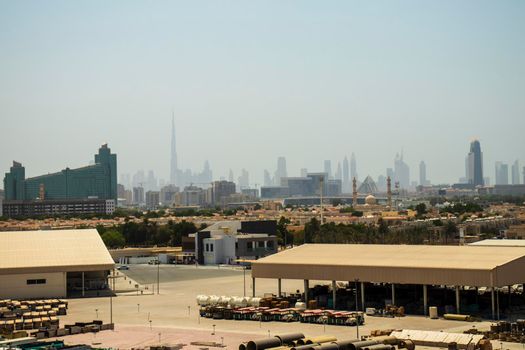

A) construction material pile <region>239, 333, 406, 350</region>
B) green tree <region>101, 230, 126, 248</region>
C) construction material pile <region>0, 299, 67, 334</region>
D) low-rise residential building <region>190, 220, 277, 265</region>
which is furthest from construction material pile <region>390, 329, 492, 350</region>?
green tree <region>101, 230, 126, 248</region>

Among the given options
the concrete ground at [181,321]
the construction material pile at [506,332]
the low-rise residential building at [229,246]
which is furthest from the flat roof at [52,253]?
the construction material pile at [506,332]

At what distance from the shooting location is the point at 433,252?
61.8 metres

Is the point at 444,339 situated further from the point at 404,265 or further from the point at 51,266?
the point at 51,266

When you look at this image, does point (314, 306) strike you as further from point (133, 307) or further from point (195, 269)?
point (195, 269)

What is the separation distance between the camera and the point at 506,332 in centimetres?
4812

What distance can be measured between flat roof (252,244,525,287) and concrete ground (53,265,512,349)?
8.80 ft

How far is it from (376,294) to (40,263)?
27677 millimetres

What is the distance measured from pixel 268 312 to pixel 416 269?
9577 millimetres

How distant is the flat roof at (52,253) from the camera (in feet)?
244

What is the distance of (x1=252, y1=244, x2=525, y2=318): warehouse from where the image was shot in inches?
2156

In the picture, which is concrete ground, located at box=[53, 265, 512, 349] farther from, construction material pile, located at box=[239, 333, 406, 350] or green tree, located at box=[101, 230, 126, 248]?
green tree, located at box=[101, 230, 126, 248]

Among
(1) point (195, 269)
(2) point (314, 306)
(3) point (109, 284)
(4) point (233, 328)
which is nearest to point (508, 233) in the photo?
(1) point (195, 269)

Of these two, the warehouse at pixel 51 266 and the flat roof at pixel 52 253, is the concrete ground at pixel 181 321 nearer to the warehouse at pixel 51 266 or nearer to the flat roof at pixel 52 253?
the warehouse at pixel 51 266

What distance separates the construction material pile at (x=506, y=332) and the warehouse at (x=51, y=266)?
Answer: 119ft
